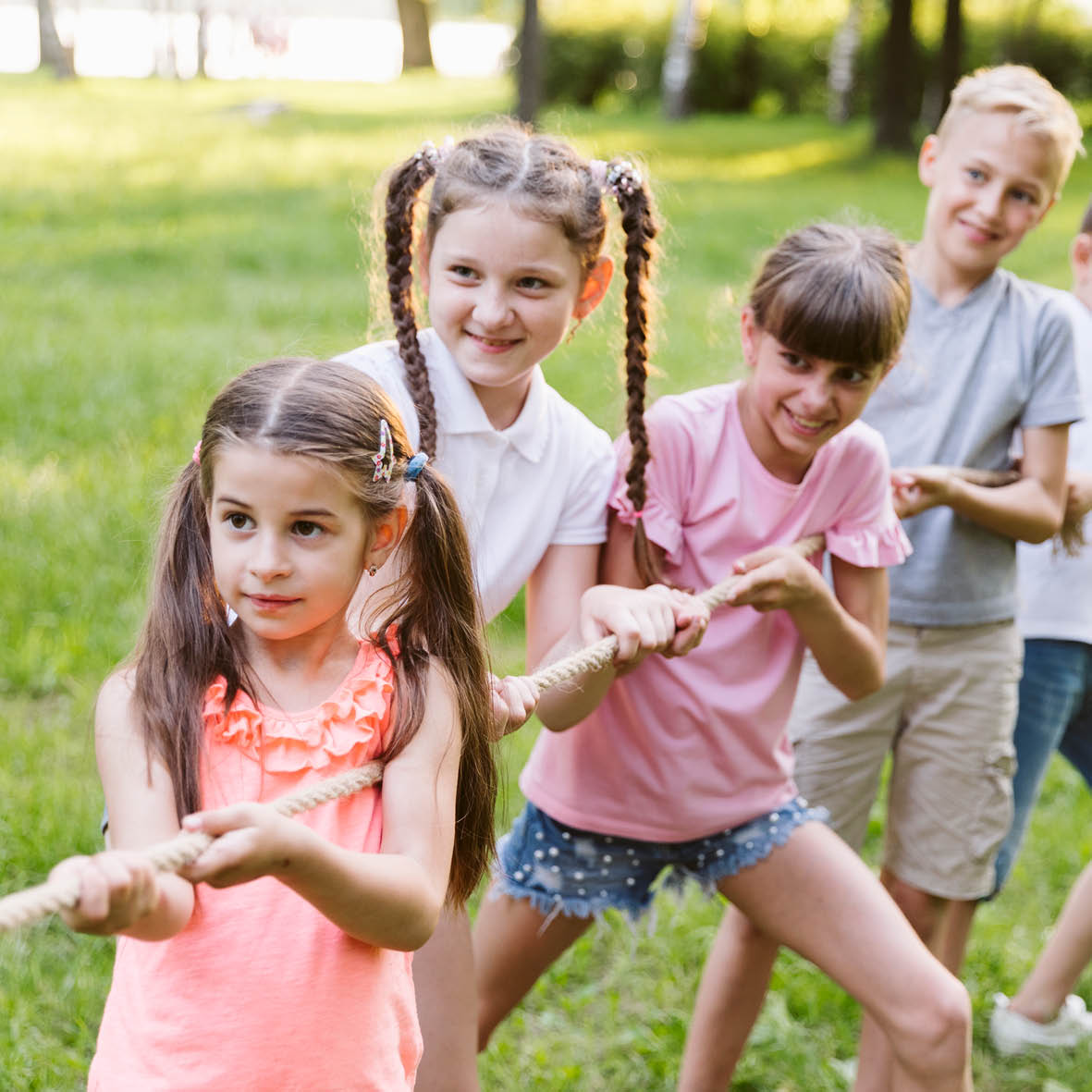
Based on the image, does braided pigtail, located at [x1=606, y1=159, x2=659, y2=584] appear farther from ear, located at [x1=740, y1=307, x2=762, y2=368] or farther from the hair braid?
ear, located at [x1=740, y1=307, x2=762, y2=368]

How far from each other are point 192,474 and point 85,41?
32.8 m

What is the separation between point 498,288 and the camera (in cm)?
229

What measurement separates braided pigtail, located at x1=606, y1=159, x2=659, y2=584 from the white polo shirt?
2.7 inches

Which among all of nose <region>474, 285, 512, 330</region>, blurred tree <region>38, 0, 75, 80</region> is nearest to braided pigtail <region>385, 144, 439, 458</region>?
nose <region>474, 285, 512, 330</region>

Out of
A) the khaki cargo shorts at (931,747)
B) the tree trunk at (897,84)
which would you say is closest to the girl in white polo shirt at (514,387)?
the khaki cargo shorts at (931,747)

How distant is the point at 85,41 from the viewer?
31.8 m

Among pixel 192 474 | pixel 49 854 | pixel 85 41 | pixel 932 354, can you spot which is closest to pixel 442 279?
pixel 192 474

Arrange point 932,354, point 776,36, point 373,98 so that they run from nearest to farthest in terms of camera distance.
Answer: point 932,354
point 373,98
point 776,36

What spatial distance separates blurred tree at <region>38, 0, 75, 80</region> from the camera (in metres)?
21.7

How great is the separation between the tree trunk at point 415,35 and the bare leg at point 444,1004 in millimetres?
28585

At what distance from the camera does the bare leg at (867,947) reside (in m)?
2.35

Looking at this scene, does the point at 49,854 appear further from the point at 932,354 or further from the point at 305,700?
the point at 932,354

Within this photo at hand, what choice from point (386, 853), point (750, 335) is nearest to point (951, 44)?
point (750, 335)

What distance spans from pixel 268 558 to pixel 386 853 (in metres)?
0.36
